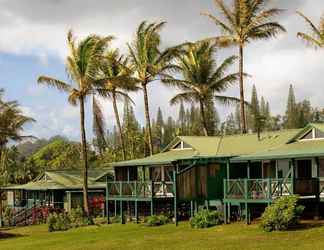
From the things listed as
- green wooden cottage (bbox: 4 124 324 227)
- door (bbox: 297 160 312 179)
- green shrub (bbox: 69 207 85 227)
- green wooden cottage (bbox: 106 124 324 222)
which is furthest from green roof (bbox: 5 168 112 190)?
door (bbox: 297 160 312 179)

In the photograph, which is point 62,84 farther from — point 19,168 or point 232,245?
point 19,168

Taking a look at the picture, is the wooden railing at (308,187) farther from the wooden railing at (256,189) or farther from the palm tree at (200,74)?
the palm tree at (200,74)

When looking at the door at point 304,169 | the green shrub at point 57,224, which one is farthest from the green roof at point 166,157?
the door at point 304,169

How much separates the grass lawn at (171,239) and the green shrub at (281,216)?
0.60m

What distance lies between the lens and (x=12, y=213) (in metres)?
50.2

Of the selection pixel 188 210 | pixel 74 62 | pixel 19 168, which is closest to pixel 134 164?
pixel 188 210

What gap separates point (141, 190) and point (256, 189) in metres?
9.00

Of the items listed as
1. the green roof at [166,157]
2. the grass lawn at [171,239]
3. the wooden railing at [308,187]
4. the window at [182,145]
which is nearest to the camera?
the grass lawn at [171,239]

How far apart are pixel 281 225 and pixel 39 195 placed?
31.6 metres

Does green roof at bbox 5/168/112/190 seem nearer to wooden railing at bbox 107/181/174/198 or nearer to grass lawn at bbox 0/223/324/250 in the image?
wooden railing at bbox 107/181/174/198

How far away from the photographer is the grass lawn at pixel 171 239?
78.5 ft

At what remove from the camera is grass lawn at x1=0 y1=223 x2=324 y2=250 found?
2394cm

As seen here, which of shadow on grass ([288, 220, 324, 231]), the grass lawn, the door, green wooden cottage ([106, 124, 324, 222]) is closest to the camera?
the grass lawn

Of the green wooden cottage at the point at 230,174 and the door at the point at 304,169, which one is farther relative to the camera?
the door at the point at 304,169
